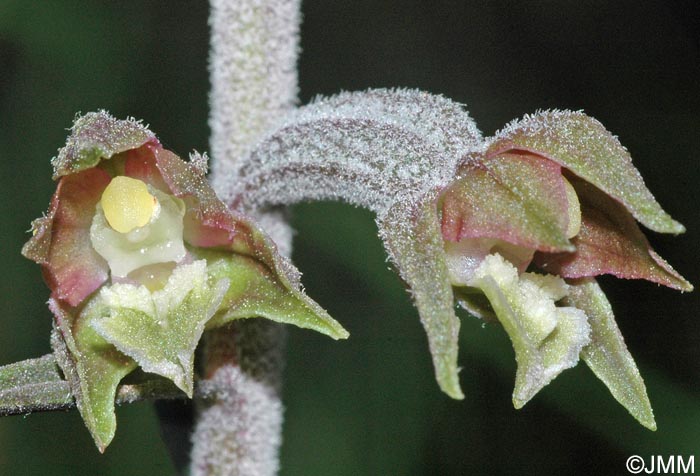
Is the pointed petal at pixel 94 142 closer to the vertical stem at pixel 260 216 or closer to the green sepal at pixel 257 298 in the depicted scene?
the green sepal at pixel 257 298

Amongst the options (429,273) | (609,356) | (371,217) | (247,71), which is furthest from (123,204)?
(371,217)

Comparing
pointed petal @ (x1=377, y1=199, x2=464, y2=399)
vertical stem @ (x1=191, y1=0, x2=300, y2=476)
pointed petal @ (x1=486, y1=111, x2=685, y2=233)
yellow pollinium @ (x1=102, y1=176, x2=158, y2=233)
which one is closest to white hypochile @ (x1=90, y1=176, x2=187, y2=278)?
yellow pollinium @ (x1=102, y1=176, x2=158, y2=233)

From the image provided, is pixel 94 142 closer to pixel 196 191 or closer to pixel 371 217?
pixel 196 191

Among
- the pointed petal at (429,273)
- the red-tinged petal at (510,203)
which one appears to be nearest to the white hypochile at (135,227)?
the pointed petal at (429,273)

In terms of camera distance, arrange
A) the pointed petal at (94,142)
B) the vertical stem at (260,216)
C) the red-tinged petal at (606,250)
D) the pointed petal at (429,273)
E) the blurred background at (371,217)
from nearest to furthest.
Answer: the pointed petal at (429,273) → the pointed petal at (94,142) → the red-tinged petal at (606,250) → the vertical stem at (260,216) → the blurred background at (371,217)

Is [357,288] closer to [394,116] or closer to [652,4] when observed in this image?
[652,4]

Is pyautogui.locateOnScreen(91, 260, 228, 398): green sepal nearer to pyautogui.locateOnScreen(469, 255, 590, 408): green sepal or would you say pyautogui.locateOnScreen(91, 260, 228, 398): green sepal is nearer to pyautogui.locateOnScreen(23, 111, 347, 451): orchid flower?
pyautogui.locateOnScreen(23, 111, 347, 451): orchid flower
